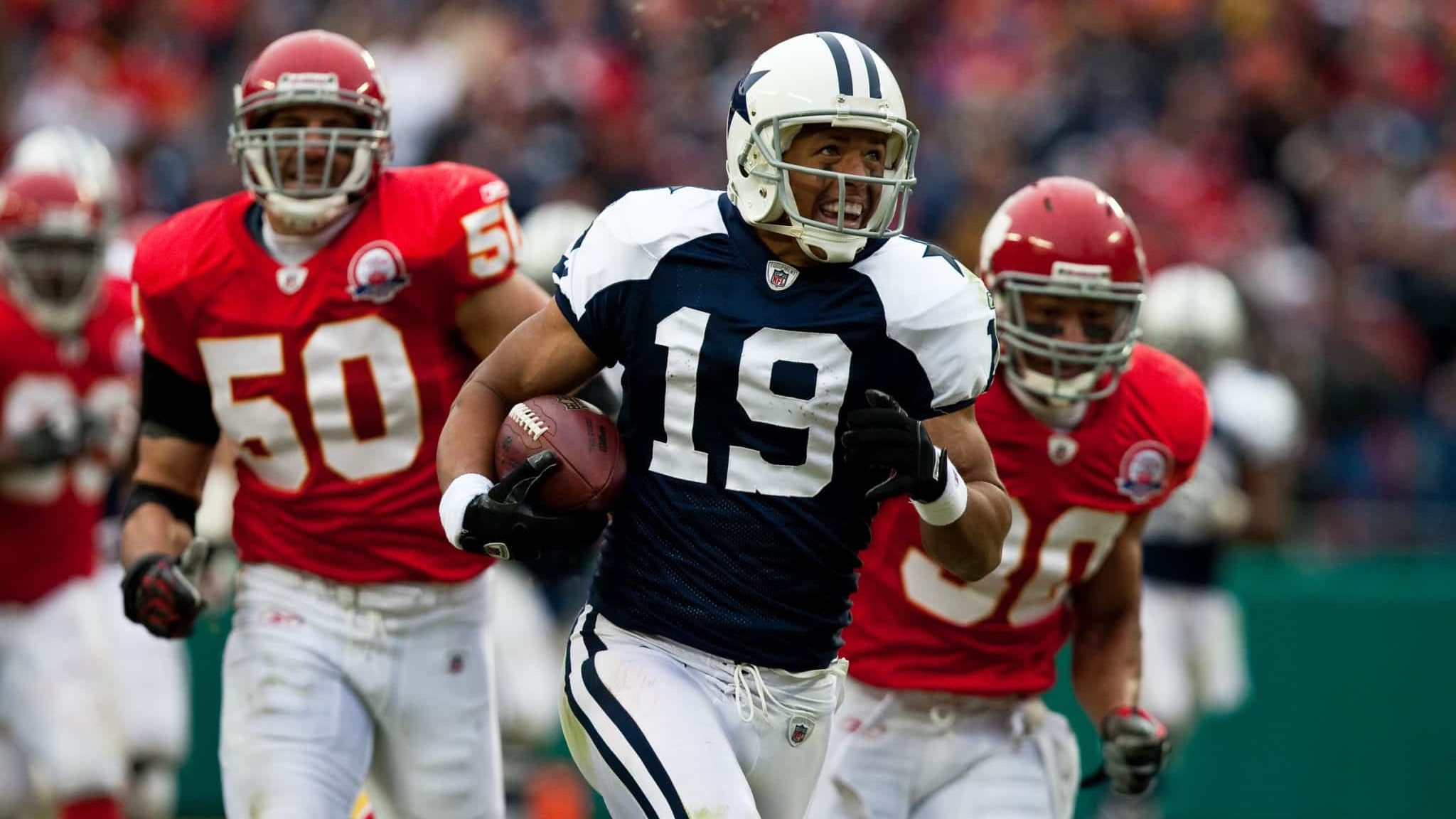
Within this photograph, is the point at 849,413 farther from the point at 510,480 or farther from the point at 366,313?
the point at 366,313

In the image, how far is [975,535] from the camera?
3.51 metres

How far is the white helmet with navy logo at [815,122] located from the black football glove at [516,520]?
58 cm

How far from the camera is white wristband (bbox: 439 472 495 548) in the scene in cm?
340

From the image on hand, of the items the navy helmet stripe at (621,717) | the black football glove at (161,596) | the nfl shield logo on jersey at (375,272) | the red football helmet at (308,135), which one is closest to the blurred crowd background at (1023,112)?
the red football helmet at (308,135)

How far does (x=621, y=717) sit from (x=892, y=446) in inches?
26.3

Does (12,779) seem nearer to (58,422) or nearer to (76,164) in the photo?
(58,422)

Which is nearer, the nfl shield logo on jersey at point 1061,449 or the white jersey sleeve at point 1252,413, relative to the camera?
the nfl shield logo on jersey at point 1061,449

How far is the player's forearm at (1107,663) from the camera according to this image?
14.3 feet

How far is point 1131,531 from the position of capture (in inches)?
170

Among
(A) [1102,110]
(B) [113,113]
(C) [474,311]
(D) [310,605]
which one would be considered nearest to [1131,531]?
(C) [474,311]

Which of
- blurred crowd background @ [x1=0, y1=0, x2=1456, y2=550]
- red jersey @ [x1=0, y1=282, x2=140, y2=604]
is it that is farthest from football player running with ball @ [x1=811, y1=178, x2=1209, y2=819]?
blurred crowd background @ [x1=0, y1=0, x2=1456, y2=550]

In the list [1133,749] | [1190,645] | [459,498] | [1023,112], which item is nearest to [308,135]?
[459,498]

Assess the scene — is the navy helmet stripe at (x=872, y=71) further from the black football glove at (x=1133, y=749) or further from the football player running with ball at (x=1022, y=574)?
the black football glove at (x=1133, y=749)

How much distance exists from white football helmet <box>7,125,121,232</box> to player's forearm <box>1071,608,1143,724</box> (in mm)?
3436
